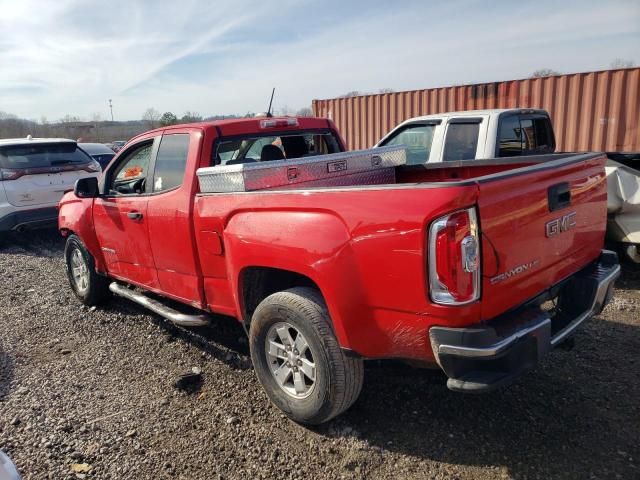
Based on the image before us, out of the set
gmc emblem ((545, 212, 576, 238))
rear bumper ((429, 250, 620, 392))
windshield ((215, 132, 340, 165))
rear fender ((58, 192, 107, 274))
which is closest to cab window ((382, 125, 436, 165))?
windshield ((215, 132, 340, 165))

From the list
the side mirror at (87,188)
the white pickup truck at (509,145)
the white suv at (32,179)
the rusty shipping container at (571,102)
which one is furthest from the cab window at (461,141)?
the white suv at (32,179)

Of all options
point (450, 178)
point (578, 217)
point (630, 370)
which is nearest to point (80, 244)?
point (450, 178)

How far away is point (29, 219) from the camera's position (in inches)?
324

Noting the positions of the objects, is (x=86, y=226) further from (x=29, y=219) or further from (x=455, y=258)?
(x=455, y=258)

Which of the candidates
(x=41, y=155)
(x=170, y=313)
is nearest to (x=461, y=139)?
(x=170, y=313)

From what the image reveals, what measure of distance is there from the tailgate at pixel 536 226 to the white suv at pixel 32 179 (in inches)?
315

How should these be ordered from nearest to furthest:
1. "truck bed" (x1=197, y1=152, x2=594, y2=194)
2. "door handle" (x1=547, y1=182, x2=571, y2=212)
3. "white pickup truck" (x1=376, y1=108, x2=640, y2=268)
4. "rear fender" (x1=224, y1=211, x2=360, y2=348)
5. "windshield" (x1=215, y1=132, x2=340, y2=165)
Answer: "rear fender" (x1=224, y1=211, x2=360, y2=348)
"door handle" (x1=547, y1=182, x2=571, y2=212)
"truck bed" (x1=197, y1=152, x2=594, y2=194)
"windshield" (x1=215, y1=132, x2=340, y2=165)
"white pickup truck" (x1=376, y1=108, x2=640, y2=268)

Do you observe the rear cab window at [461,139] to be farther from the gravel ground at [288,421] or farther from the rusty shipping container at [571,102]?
the rusty shipping container at [571,102]

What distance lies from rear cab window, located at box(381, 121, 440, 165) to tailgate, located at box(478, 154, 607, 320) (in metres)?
3.42

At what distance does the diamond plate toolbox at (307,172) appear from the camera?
3258mm

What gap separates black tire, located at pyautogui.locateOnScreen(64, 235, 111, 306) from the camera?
5355mm

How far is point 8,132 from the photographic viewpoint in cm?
5681

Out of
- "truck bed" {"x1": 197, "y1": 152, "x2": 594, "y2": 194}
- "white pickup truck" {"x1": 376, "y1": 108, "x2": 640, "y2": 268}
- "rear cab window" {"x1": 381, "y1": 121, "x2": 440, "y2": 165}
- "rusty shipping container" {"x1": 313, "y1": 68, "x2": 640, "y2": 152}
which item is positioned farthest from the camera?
"rusty shipping container" {"x1": 313, "y1": 68, "x2": 640, "y2": 152}

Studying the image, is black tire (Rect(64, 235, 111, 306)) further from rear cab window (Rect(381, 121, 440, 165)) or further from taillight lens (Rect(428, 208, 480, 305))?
taillight lens (Rect(428, 208, 480, 305))
